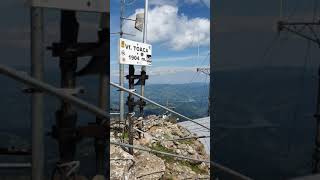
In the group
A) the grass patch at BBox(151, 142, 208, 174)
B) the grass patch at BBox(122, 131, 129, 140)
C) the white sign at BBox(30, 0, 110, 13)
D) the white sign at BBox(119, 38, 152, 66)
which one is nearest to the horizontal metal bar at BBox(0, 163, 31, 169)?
the white sign at BBox(30, 0, 110, 13)

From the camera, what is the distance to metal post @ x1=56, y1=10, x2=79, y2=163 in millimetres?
1324

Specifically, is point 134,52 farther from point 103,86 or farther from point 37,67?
point 37,67

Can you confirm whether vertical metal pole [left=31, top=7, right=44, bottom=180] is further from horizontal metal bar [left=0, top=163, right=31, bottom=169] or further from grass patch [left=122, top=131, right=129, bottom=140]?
grass patch [left=122, top=131, right=129, bottom=140]

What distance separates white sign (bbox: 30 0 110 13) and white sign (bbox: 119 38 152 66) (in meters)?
A: 4.67

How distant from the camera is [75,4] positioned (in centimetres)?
132

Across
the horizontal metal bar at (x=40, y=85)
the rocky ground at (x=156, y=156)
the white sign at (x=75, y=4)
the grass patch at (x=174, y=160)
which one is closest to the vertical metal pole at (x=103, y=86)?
the white sign at (x=75, y=4)

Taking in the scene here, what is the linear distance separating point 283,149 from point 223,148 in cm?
32

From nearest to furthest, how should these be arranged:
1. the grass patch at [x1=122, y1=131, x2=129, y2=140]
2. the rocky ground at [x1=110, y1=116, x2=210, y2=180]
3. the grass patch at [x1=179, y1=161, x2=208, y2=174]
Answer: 1. the rocky ground at [x1=110, y1=116, x2=210, y2=180]
2. the grass patch at [x1=122, y1=131, x2=129, y2=140]
3. the grass patch at [x1=179, y1=161, x2=208, y2=174]

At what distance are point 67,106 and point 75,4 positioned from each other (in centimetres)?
33

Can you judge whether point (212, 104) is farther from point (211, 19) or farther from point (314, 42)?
point (314, 42)

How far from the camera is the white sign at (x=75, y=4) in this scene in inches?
49.4

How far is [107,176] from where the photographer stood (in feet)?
5.09

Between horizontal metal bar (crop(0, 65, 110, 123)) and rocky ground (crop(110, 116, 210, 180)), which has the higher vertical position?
horizontal metal bar (crop(0, 65, 110, 123))

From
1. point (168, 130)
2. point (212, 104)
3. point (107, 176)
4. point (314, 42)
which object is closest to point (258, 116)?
point (212, 104)
